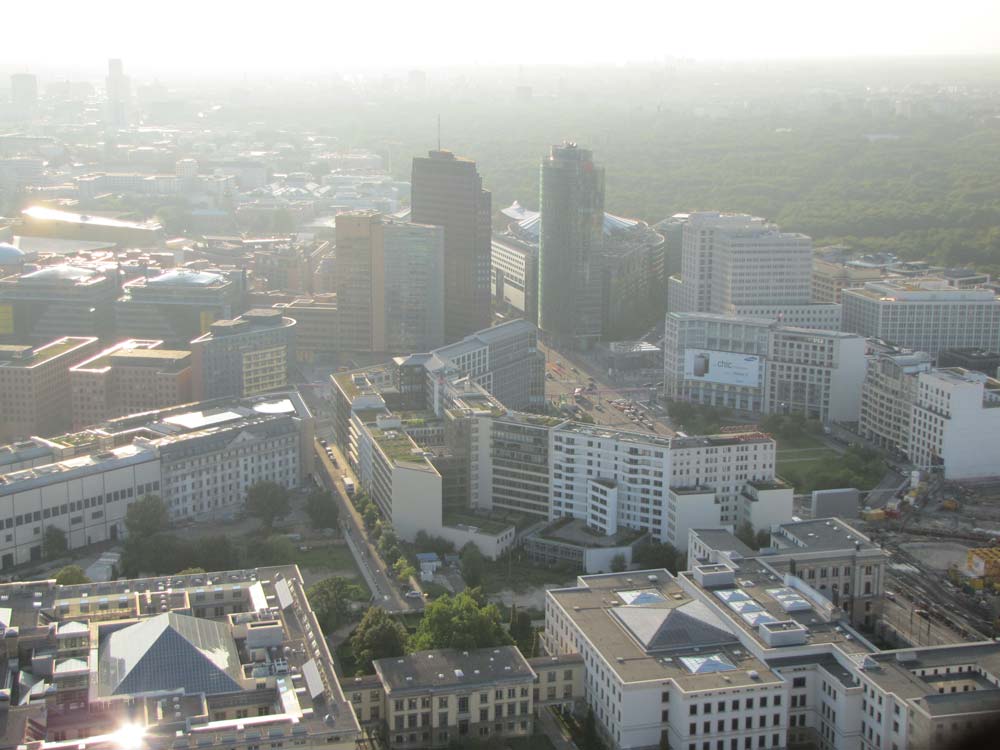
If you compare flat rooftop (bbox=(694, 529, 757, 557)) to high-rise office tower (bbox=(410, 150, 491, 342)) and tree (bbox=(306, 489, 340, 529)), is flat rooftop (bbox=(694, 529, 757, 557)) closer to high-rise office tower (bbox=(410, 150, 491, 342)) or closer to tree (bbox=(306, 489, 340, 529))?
tree (bbox=(306, 489, 340, 529))

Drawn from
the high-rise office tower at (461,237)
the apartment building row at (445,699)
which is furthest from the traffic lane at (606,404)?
the apartment building row at (445,699)

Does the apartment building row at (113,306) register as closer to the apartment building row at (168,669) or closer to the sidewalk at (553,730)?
the apartment building row at (168,669)

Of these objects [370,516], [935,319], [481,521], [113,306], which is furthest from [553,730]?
[113,306]

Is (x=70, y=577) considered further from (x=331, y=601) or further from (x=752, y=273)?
(x=752, y=273)

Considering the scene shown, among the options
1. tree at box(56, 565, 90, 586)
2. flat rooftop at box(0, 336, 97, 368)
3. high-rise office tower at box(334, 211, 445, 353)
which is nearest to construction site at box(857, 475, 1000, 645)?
tree at box(56, 565, 90, 586)

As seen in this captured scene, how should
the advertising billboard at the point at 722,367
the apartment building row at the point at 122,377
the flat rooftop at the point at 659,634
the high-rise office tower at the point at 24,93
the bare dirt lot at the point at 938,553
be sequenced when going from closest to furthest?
the flat rooftop at the point at 659,634
the bare dirt lot at the point at 938,553
the apartment building row at the point at 122,377
the advertising billboard at the point at 722,367
the high-rise office tower at the point at 24,93
